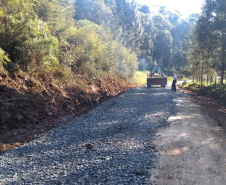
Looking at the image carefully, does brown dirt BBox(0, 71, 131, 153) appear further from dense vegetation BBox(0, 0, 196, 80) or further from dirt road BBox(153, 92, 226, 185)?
dirt road BBox(153, 92, 226, 185)

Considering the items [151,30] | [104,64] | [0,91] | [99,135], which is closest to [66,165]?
[99,135]

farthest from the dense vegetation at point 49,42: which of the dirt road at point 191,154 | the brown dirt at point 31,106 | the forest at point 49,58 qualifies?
the dirt road at point 191,154

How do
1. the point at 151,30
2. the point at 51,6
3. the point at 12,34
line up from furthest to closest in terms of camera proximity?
1. the point at 151,30
2. the point at 51,6
3. the point at 12,34

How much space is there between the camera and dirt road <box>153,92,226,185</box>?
468 cm

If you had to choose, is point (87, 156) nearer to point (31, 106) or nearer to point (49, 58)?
point (31, 106)

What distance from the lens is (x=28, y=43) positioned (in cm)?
1083

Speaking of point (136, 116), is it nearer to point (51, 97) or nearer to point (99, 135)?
point (99, 135)

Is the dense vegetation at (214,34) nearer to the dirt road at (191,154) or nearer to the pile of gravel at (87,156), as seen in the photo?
the dirt road at (191,154)

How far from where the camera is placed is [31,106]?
32.2 ft

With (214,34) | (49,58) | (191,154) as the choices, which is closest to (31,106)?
(49,58)

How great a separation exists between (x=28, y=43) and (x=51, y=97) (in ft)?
9.42

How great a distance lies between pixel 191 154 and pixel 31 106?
6.84 m

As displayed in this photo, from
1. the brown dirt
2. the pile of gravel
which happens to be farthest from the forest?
the pile of gravel

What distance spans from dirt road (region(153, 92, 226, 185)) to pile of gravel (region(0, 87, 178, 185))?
32 centimetres
